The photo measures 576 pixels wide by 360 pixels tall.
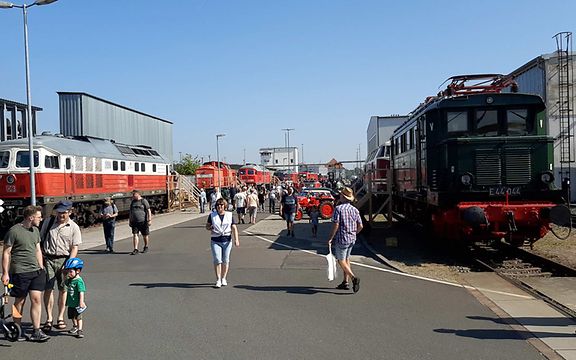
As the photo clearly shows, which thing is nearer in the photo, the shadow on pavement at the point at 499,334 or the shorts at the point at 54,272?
the shadow on pavement at the point at 499,334

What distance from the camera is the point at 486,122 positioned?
12.5 metres

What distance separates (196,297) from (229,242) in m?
1.28

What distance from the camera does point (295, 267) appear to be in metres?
11.9

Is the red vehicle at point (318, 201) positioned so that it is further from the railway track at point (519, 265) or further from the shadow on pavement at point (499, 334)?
the shadow on pavement at point (499, 334)

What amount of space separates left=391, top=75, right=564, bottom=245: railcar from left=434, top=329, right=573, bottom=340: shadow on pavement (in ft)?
15.3

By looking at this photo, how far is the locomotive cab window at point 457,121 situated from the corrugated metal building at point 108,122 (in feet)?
92.5

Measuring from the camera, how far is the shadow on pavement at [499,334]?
6.51 metres

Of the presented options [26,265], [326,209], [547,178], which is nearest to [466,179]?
[547,178]

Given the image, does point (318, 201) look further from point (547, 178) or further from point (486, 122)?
point (547, 178)

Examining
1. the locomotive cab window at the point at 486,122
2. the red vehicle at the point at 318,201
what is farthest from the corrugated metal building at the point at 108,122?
the locomotive cab window at the point at 486,122

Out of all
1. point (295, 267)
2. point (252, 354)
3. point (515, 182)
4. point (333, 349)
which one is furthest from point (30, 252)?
point (515, 182)

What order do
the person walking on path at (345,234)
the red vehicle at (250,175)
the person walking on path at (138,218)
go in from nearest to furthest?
the person walking on path at (345,234) < the person walking on path at (138,218) < the red vehicle at (250,175)

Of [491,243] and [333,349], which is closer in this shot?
[333,349]

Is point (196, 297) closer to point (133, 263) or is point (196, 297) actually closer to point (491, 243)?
point (133, 263)
